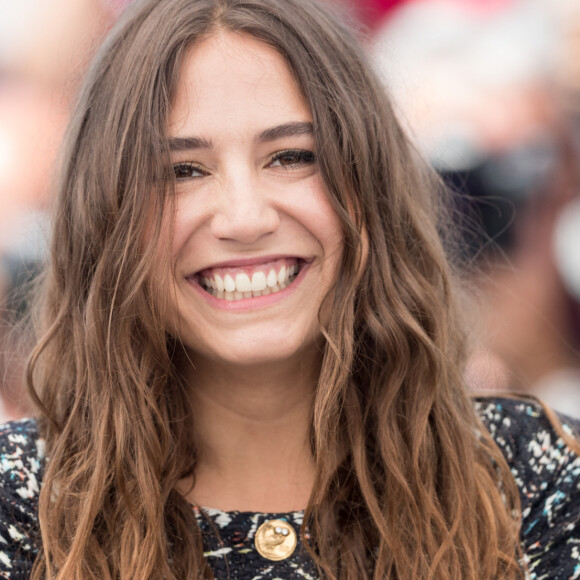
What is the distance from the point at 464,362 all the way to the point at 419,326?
0.26 metres

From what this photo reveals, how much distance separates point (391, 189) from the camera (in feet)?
6.52

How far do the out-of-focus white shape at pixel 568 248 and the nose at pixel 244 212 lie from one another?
256 cm

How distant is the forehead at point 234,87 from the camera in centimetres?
184

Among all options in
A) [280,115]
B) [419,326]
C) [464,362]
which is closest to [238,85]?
[280,115]

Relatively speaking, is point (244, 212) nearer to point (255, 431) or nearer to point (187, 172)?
point (187, 172)

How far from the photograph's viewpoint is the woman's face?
184 cm

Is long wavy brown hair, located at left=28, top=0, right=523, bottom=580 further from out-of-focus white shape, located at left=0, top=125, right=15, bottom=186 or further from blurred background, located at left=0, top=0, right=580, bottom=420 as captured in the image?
out-of-focus white shape, located at left=0, top=125, right=15, bottom=186

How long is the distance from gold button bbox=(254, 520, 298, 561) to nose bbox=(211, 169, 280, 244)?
23.0 inches

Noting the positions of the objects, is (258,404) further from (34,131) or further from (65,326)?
(34,131)

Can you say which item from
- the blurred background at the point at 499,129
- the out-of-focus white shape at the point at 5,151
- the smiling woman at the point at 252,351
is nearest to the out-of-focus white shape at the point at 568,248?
the blurred background at the point at 499,129

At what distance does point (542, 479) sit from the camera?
2.03 metres

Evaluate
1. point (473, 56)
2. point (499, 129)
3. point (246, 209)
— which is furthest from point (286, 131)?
point (473, 56)

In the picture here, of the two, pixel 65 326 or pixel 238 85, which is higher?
pixel 238 85

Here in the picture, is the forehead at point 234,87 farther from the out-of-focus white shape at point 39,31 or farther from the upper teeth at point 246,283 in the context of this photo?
the out-of-focus white shape at point 39,31
